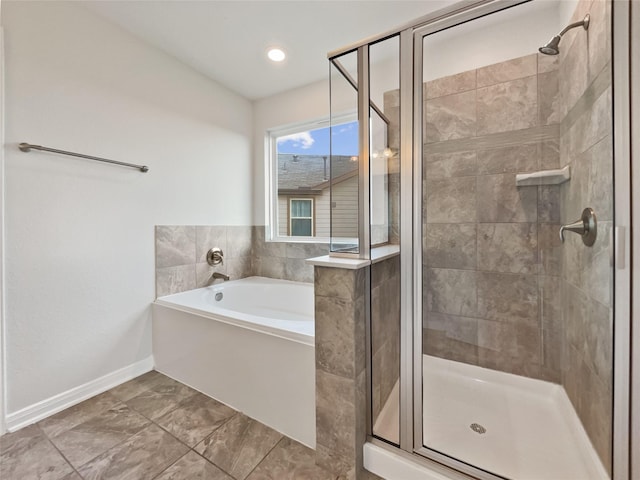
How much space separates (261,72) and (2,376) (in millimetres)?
2638

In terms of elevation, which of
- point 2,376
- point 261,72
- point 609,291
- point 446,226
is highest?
point 261,72

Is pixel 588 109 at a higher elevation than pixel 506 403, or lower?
higher

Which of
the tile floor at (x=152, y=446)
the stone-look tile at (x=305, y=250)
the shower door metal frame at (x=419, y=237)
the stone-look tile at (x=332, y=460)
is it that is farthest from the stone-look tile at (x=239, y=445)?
the stone-look tile at (x=305, y=250)

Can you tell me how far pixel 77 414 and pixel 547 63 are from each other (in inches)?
132

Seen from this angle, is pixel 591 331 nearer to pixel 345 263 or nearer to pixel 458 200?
pixel 458 200

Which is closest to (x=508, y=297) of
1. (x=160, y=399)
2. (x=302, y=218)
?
(x=302, y=218)

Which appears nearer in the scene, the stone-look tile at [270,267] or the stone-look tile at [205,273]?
the stone-look tile at [205,273]

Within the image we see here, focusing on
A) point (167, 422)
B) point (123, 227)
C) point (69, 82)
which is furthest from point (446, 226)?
point (69, 82)

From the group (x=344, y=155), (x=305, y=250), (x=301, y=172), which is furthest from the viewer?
(x=301, y=172)

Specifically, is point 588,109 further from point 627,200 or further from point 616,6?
point 627,200

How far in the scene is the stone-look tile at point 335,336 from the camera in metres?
1.12

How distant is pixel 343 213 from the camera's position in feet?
4.66

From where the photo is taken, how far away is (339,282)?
1129 mm

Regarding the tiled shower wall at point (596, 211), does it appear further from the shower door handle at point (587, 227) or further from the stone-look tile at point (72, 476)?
the stone-look tile at point (72, 476)
